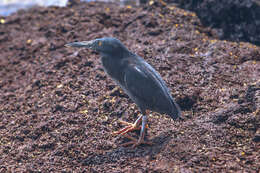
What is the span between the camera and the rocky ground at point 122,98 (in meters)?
3.51

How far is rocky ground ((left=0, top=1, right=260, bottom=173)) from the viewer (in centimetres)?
351

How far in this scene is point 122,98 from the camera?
4398 mm

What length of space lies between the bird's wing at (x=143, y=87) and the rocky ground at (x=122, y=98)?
44cm

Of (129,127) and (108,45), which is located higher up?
(108,45)

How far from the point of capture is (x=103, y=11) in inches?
256

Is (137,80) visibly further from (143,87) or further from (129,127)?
(129,127)

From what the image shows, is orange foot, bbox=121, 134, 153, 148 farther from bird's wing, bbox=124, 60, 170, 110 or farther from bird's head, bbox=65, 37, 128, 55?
bird's head, bbox=65, 37, 128, 55

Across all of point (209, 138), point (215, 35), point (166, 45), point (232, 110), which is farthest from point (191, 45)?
point (209, 138)

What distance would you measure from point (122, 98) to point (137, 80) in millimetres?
817

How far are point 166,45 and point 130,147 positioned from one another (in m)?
2.15

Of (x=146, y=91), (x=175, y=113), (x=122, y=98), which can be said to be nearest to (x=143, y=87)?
(x=146, y=91)

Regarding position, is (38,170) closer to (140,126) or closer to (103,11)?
(140,126)

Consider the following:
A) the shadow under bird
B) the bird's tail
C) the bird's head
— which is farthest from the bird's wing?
the bird's head

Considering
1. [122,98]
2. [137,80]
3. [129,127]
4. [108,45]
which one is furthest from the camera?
[122,98]
